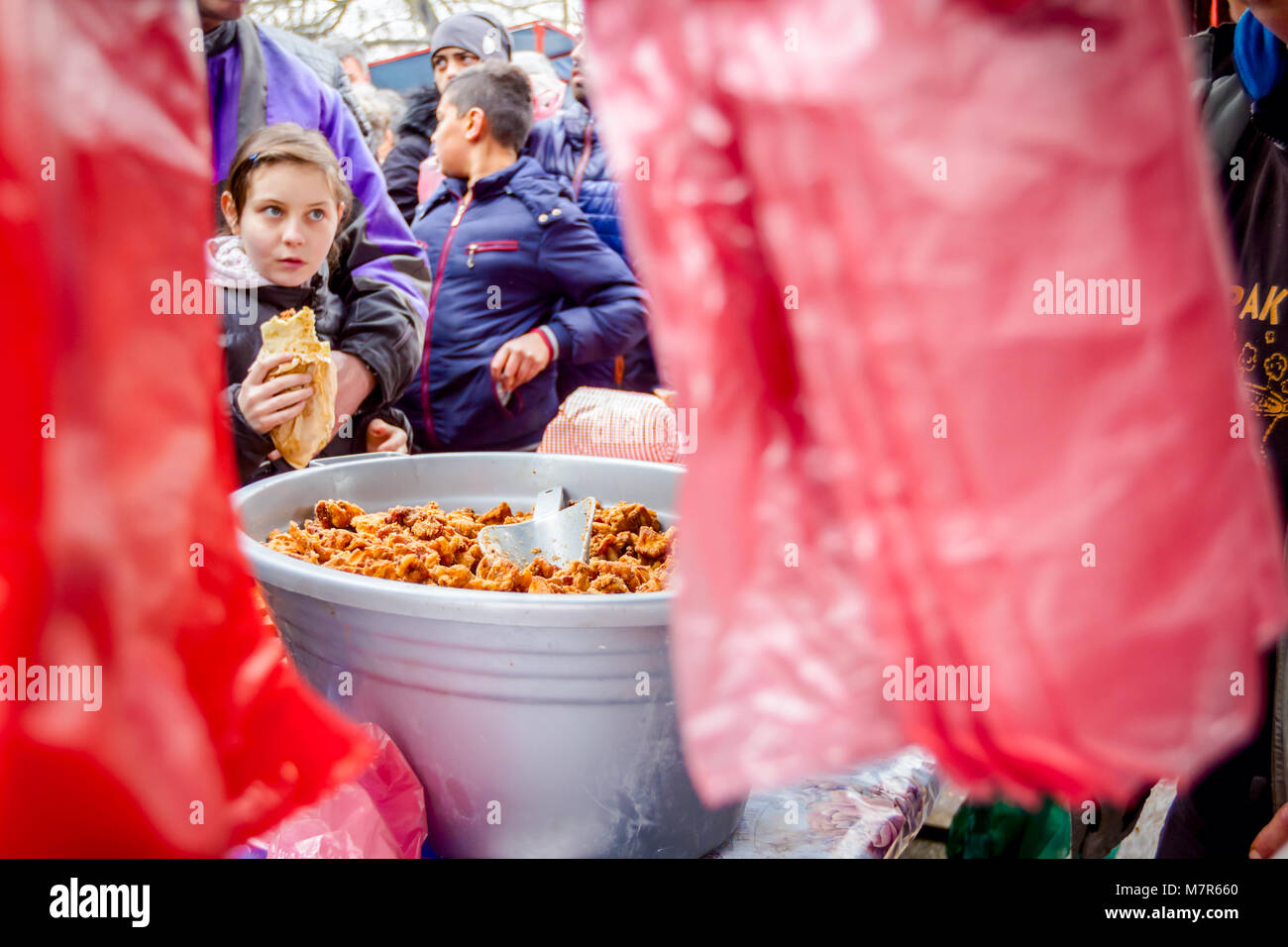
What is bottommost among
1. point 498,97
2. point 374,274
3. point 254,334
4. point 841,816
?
point 841,816

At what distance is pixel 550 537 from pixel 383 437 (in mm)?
453

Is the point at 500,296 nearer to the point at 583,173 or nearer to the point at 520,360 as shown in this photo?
the point at 520,360

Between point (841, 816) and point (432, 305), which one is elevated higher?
point (432, 305)

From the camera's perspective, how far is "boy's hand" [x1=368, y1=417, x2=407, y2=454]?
1336mm

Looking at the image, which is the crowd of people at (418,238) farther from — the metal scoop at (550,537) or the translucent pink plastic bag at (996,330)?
the translucent pink plastic bag at (996,330)

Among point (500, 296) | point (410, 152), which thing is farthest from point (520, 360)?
point (410, 152)

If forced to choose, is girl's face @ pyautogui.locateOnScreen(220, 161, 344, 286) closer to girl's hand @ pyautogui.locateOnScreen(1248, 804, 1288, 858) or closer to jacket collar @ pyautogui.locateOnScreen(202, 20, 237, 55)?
jacket collar @ pyautogui.locateOnScreen(202, 20, 237, 55)

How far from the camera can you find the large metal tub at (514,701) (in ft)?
2.20

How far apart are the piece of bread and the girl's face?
57mm

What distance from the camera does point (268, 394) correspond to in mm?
1055

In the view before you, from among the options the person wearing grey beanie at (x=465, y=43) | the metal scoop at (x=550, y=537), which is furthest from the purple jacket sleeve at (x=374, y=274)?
the metal scoop at (x=550, y=537)

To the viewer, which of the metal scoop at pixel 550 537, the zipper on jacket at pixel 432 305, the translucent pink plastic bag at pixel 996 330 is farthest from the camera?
the zipper on jacket at pixel 432 305
